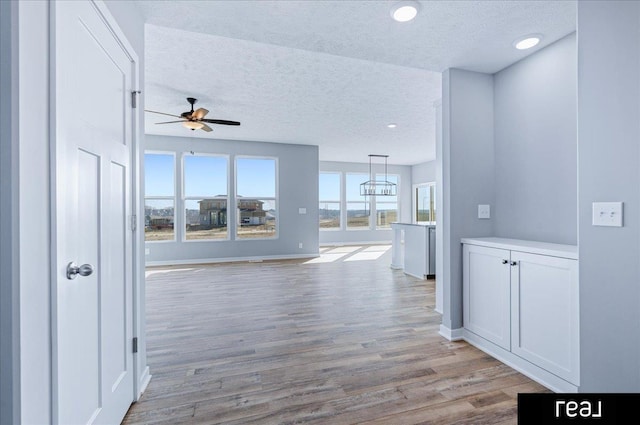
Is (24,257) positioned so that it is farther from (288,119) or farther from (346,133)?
(346,133)

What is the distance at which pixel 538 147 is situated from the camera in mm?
2471

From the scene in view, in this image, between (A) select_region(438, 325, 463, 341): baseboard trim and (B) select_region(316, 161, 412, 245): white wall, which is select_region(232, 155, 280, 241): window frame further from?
(A) select_region(438, 325, 463, 341): baseboard trim

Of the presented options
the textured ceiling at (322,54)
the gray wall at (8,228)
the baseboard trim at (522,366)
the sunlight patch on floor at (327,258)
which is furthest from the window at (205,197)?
the gray wall at (8,228)

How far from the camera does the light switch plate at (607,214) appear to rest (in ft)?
4.53

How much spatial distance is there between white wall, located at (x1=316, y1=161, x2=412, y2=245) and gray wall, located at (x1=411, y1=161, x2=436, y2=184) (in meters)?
0.20

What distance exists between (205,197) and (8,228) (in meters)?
6.36

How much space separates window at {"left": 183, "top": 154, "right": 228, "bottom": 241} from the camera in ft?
22.2

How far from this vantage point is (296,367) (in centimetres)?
221

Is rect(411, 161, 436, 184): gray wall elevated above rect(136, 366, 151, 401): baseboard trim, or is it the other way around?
rect(411, 161, 436, 184): gray wall

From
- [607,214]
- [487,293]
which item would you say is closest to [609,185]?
[607,214]

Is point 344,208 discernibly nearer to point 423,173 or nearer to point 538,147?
point 423,173

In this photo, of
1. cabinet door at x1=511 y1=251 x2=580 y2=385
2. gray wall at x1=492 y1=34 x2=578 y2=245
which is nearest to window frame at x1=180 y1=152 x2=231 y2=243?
gray wall at x1=492 y1=34 x2=578 y2=245

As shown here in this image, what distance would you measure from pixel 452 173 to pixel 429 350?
1580mm

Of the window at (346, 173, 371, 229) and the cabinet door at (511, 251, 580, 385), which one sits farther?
the window at (346, 173, 371, 229)
